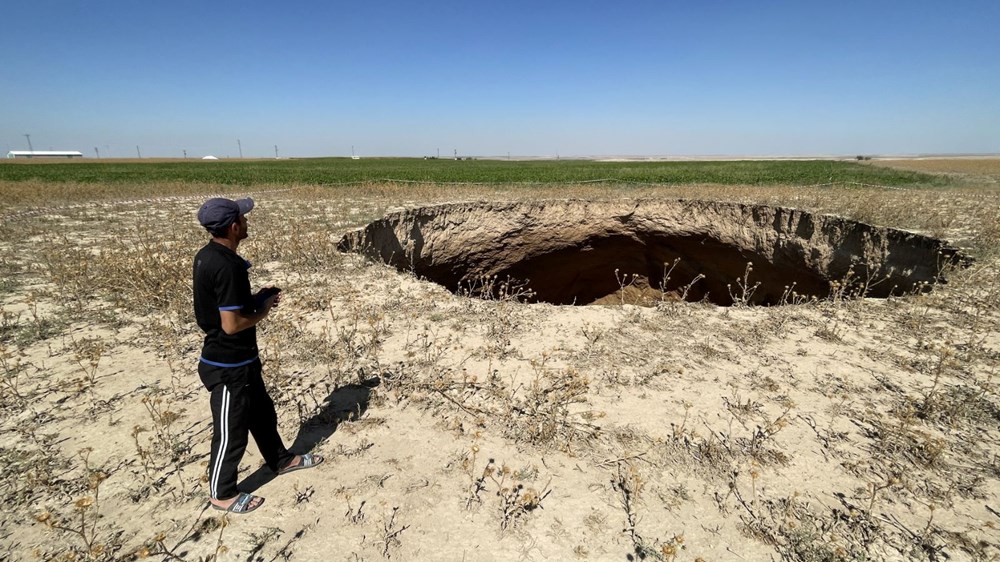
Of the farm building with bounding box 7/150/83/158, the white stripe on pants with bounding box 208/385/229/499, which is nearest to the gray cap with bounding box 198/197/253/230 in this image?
the white stripe on pants with bounding box 208/385/229/499

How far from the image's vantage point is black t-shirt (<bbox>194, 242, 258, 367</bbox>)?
6.91 feet

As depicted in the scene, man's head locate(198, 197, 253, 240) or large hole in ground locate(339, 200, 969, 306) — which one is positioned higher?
man's head locate(198, 197, 253, 240)

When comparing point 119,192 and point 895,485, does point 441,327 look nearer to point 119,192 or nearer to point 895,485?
point 895,485

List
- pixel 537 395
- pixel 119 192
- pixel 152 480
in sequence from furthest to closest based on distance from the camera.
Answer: pixel 119 192 → pixel 537 395 → pixel 152 480

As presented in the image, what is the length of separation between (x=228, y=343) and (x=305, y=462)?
93 centimetres

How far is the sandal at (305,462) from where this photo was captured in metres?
2.60

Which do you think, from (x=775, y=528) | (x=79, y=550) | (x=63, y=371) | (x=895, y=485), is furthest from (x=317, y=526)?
(x=895, y=485)

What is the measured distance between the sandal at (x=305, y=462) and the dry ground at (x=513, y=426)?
7 cm

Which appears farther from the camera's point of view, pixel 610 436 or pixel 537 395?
pixel 537 395

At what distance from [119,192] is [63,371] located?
46.0 ft

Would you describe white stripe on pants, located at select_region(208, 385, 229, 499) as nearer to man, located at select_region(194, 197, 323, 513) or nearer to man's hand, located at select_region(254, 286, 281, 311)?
man, located at select_region(194, 197, 323, 513)

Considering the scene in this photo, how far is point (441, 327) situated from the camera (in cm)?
457

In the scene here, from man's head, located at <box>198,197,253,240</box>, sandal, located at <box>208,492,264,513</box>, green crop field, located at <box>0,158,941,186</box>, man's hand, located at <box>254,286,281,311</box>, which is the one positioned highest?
green crop field, located at <box>0,158,941,186</box>

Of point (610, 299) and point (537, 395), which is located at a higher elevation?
point (537, 395)
